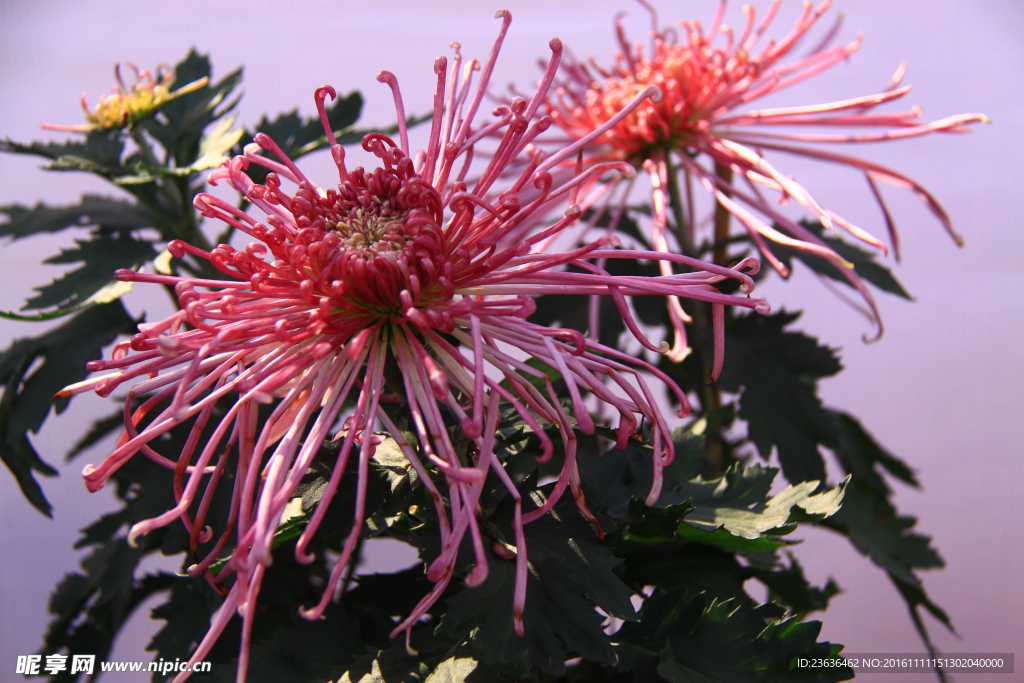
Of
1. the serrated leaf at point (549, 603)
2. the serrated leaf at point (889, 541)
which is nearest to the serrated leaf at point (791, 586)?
the serrated leaf at point (889, 541)

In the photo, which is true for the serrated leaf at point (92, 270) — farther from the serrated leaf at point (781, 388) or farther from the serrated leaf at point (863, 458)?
the serrated leaf at point (863, 458)

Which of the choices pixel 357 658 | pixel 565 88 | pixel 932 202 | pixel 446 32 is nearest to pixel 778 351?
pixel 932 202

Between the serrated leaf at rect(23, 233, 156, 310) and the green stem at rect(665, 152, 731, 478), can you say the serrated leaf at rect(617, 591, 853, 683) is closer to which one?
the green stem at rect(665, 152, 731, 478)

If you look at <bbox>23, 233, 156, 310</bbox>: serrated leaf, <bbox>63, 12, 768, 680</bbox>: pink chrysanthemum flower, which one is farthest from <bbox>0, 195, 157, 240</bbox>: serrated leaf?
<bbox>63, 12, 768, 680</bbox>: pink chrysanthemum flower

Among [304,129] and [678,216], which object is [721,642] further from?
[304,129]

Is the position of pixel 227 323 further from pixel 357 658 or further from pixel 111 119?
pixel 111 119

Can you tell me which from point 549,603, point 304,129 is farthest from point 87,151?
point 549,603
